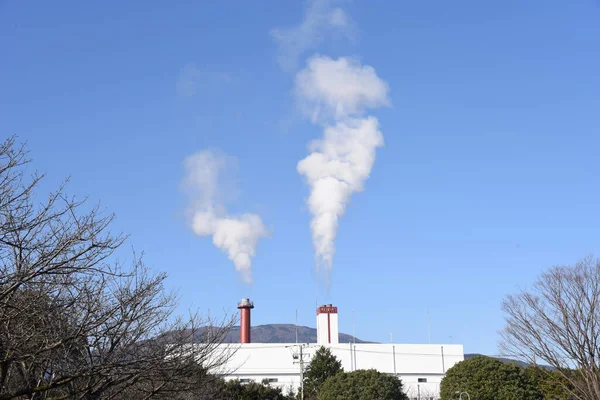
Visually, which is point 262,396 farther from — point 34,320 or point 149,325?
point 34,320

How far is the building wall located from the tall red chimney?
4.13ft

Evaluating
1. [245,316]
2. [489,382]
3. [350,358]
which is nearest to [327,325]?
[350,358]

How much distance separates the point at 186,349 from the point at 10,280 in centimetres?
728

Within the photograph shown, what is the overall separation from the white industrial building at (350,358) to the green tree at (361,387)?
61.4 ft

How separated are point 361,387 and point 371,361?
73.7ft

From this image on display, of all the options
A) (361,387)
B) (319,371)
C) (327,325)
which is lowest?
(361,387)

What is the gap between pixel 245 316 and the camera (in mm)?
69875

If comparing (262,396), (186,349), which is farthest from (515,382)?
(186,349)

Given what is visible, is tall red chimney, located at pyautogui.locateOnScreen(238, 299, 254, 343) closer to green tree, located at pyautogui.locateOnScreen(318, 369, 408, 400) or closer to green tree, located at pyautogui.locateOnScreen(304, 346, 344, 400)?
green tree, located at pyautogui.locateOnScreen(304, 346, 344, 400)

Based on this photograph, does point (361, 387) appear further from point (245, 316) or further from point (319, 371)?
point (245, 316)

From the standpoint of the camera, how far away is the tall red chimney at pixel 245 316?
69.6 meters

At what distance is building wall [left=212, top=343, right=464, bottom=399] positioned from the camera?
6819 cm

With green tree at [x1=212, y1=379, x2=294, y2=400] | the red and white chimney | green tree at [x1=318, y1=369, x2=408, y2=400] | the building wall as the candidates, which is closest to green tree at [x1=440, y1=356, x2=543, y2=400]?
green tree at [x1=318, y1=369, x2=408, y2=400]

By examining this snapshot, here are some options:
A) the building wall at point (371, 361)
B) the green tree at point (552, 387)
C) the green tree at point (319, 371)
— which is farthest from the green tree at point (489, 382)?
the building wall at point (371, 361)
